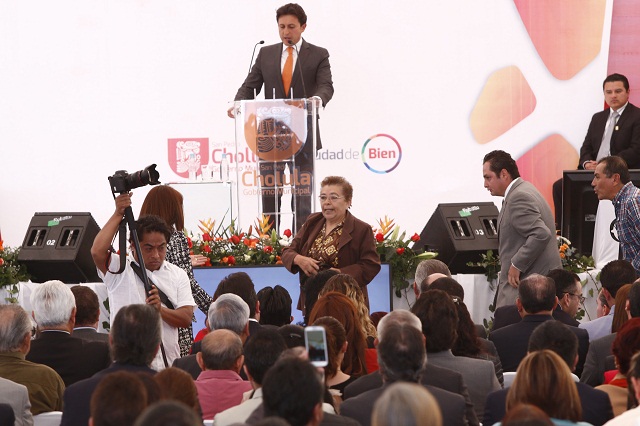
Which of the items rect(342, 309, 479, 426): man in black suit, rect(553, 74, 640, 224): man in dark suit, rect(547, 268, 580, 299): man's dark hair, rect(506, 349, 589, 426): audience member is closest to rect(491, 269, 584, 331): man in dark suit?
rect(547, 268, 580, 299): man's dark hair

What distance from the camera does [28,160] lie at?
9609 mm

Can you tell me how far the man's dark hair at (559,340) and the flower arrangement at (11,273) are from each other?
389cm

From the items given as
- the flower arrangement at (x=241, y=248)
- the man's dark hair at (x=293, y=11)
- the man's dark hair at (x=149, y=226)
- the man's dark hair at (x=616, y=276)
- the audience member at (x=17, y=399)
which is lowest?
the audience member at (x=17, y=399)

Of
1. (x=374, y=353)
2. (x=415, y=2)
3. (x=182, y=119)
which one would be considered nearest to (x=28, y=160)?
(x=182, y=119)

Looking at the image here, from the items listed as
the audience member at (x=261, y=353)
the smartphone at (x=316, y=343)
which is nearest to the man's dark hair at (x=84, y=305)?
the audience member at (x=261, y=353)

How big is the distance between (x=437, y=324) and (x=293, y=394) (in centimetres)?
125

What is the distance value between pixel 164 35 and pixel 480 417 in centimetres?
645

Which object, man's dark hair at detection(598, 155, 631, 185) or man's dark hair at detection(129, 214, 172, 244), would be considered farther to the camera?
man's dark hair at detection(598, 155, 631, 185)

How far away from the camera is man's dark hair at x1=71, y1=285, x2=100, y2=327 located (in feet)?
15.2

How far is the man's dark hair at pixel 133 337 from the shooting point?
3477 millimetres

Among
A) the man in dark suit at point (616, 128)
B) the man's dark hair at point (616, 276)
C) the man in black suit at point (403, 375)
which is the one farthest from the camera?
the man in dark suit at point (616, 128)

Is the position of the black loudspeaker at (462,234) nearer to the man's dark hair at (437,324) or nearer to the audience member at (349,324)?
the audience member at (349,324)

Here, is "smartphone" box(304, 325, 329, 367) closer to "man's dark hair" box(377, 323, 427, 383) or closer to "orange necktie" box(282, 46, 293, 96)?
"man's dark hair" box(377, 323, 427, 383)

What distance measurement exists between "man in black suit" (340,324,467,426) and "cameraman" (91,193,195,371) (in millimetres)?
1611
